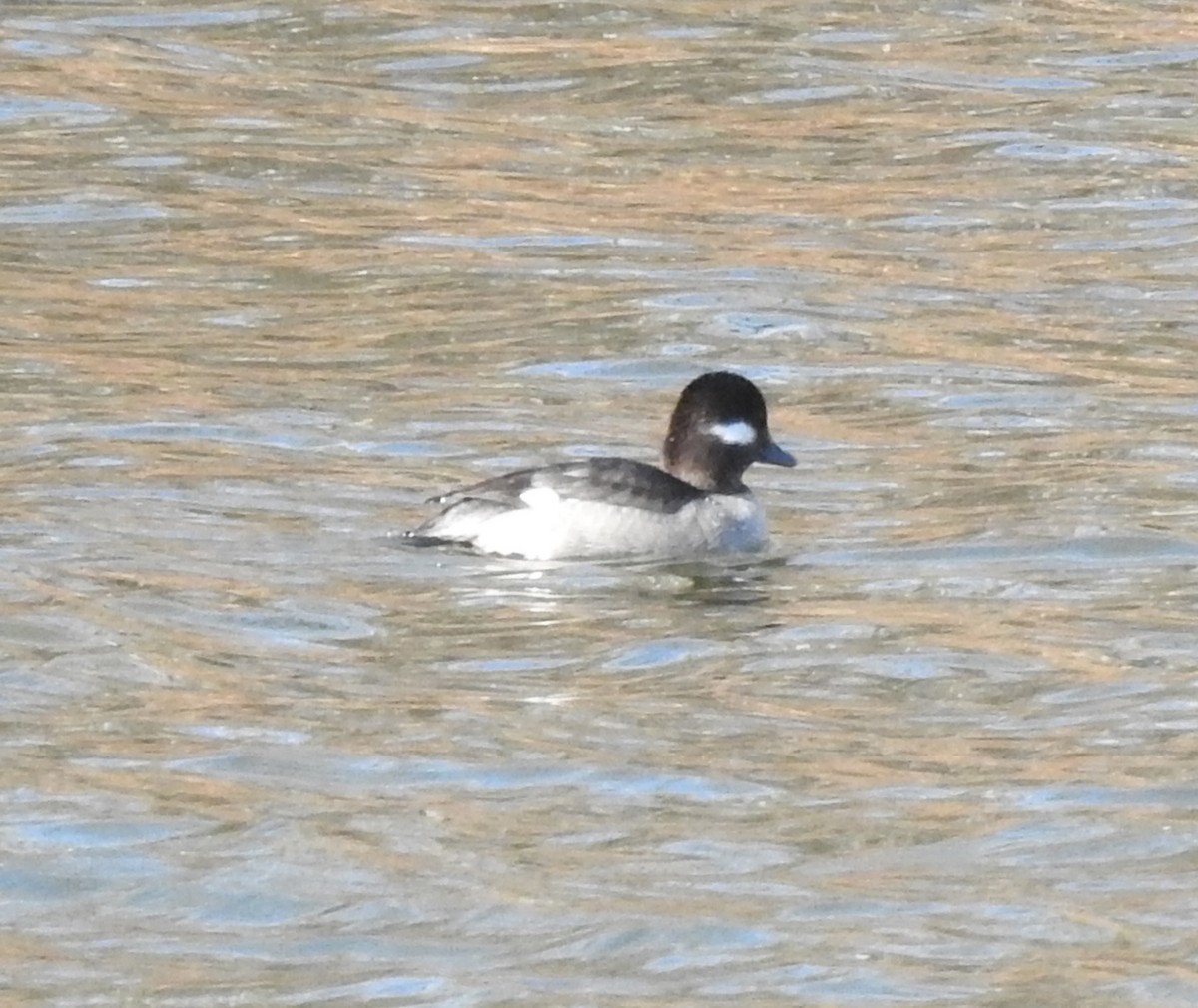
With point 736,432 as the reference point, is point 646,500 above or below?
below

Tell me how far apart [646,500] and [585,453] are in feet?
5.86

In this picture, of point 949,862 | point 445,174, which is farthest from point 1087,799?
point 445,174

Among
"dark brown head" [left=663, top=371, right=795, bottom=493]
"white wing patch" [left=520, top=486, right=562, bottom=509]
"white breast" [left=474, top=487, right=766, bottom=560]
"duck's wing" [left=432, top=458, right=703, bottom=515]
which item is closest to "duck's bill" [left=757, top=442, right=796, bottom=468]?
"dark brown head" [left=663, top=371, right=795, bottom=493]

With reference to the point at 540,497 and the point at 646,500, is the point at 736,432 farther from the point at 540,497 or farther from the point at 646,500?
the point at 540,497

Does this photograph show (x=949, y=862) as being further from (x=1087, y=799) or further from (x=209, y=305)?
(x=209, y=305)

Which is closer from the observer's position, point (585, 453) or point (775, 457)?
point (775, 457)

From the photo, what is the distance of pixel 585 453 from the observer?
13305mm

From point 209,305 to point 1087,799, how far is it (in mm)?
7764

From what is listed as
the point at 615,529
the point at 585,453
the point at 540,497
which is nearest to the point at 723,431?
the point at 615,529

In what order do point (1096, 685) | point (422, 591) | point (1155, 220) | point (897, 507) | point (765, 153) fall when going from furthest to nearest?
1. point (765, 153)
2. point (1155, 220)
3. point (897, 507)
4. point (422, 591)
5. point (1096, 685)

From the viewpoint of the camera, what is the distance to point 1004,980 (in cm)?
718

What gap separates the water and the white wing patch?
0.24 meters

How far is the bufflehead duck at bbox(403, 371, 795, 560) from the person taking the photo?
1127cm

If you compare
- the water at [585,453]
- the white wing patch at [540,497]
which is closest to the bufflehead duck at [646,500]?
the white wing patch at [540,497]
